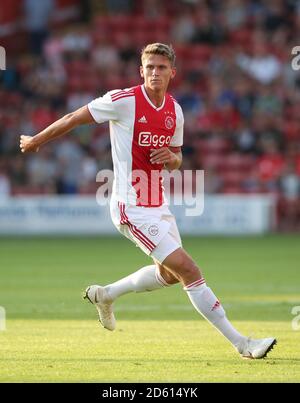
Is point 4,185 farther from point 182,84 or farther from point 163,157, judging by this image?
point 163,157

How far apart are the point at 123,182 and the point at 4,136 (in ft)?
66.1

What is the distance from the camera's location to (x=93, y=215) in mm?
26484

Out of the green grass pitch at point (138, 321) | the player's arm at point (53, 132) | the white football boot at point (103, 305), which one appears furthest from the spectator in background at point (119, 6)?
the player's arm at point (53, 132)

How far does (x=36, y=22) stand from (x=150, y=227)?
2431 cm

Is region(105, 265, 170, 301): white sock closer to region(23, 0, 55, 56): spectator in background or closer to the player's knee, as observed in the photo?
the player's knee

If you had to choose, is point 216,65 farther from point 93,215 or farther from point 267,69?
point 93,215

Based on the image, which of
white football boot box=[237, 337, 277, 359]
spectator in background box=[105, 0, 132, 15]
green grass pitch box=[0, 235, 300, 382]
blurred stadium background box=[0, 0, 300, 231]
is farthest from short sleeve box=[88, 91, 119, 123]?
spectator in background box=[105, 0, 132, 15]

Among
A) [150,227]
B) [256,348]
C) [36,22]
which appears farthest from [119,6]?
[256,348]

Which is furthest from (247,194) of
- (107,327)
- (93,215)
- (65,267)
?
(107,327)

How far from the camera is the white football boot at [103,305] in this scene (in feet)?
33.0

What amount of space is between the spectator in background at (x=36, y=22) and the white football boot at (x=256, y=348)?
2467cm

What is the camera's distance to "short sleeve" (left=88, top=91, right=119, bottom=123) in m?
9.10

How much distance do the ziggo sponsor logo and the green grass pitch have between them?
168 cm

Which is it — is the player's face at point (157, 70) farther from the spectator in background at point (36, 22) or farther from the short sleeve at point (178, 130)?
the spectator in background at point (36, 22)
